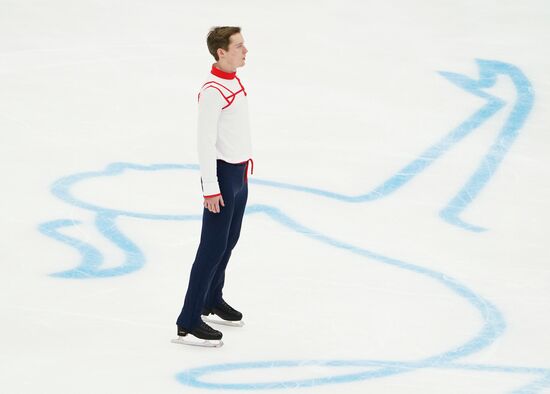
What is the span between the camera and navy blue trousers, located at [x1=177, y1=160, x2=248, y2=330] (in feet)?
19.9

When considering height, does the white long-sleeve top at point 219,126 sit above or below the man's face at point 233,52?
below

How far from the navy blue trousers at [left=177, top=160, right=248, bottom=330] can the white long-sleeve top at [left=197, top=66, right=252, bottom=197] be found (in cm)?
9

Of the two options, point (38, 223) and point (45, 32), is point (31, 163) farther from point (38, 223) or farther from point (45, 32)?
point (45, 32)

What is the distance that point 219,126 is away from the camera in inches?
236

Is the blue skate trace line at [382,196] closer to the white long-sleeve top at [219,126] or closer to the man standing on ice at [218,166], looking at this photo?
the man standing on ice at [218,166]

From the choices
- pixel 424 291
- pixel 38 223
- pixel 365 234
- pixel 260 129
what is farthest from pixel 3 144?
pixel 424 291

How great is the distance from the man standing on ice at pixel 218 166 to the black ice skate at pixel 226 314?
162 millimetres

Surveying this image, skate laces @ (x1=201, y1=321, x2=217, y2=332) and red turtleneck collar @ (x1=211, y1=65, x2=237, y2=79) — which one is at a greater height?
red turtleneck collar @ (x1=211, y1=65, x2=237, y2=79)

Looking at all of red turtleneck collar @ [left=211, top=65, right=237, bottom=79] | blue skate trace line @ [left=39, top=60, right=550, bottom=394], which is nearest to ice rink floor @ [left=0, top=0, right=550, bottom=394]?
blue skate trace line @ [left=39, top=60, right=550, bottom=394]

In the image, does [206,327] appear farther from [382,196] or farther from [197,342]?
[382,196]

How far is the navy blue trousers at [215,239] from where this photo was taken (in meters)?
6.05

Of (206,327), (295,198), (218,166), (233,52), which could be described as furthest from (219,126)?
(295,198)

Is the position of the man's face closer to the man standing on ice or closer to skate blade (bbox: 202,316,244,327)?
the man standing on ice

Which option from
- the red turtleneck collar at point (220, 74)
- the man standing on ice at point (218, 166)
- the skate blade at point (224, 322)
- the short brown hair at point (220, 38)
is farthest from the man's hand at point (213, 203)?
the skate blade at point (224, 322)
